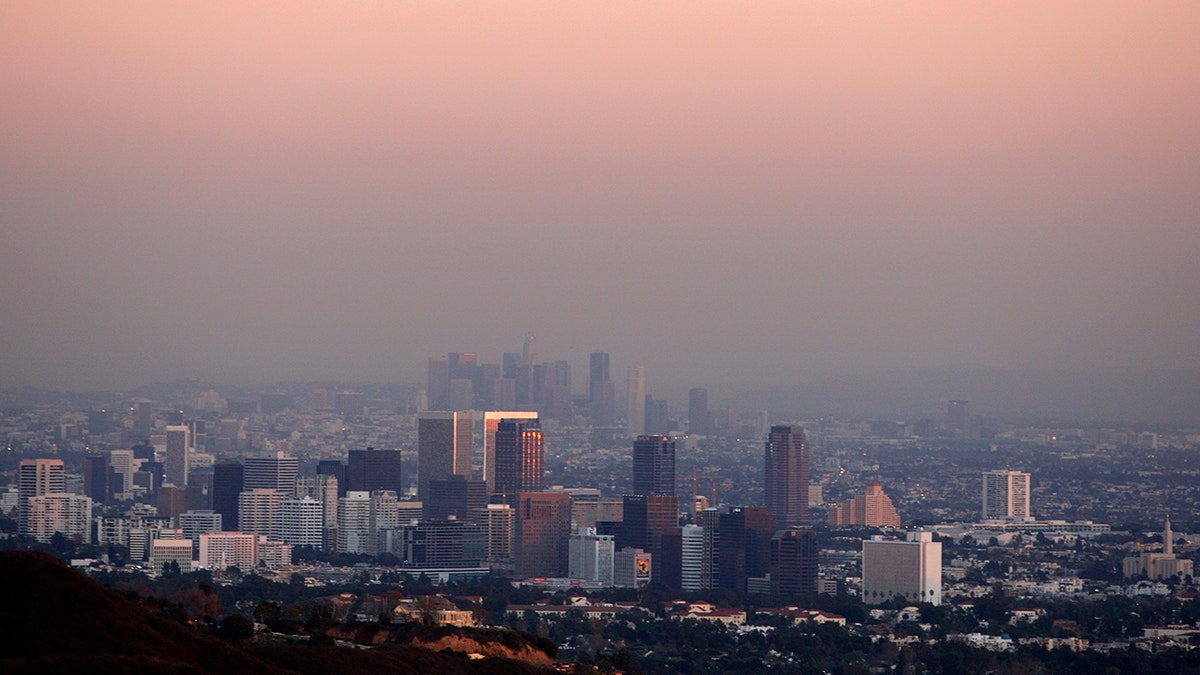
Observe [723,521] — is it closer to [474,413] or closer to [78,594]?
[474,413]

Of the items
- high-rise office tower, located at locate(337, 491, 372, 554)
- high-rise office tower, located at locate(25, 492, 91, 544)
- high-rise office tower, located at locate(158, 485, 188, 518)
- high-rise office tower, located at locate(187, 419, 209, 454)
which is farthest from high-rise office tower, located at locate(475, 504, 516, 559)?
high-rise office tower, located at locate(187, 419, 209, 454)

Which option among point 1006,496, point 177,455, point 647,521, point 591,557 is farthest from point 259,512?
point 1006,496

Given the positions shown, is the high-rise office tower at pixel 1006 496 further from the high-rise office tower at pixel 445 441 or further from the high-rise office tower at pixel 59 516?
the high-rise office tower at pixel 59 516

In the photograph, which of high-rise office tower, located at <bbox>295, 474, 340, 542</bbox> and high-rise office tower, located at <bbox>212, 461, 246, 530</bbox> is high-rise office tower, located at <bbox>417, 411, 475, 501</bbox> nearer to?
high-rise office tower, located at <bbox>295, 474, 340, 542</bbox>

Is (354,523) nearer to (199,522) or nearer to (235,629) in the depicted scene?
(199,522)

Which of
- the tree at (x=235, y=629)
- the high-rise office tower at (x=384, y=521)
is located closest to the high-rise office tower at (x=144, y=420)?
the high-rise office tower at (x=384, y=521)

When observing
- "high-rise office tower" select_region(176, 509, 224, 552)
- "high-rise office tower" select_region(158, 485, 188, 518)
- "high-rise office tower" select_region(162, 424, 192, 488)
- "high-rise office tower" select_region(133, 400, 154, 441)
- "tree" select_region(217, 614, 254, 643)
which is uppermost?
"high-rise office tower" select_region(133, 400, 154, 441)
